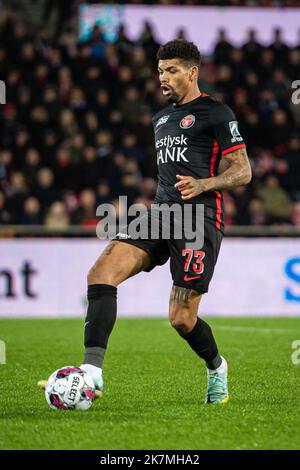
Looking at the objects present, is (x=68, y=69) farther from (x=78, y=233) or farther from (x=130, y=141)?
(x=78, y=233)

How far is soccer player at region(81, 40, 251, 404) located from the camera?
19.6 feet

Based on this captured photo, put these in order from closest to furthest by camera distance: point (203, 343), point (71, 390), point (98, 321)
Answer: point (71, 390) < point (98, 321) < point (203, 343)

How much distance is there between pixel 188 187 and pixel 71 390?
144 cm

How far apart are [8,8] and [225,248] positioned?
22.6 feet

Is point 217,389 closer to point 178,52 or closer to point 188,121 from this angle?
point 188,121

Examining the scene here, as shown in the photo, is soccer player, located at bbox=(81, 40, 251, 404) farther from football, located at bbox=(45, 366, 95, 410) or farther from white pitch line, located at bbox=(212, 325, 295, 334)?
white pitch line, located at bbox=(212, 325, 295, 334)

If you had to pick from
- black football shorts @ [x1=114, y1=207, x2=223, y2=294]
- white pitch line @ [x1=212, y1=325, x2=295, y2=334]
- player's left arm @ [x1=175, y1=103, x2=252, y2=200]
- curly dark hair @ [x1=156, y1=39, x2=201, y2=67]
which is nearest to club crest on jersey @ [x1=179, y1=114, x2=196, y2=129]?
player's left arm @ [x1=175, y1=103, x2=252, y2=200]

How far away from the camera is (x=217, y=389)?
20.5 feet

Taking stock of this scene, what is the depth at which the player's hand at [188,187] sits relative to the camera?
5953mm

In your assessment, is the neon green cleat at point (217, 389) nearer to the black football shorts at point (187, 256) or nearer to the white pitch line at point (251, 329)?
the black football shorts at point (187, 256)

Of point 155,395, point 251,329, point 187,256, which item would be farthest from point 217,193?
point 251,329

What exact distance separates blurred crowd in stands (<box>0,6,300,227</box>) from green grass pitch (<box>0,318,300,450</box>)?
3.52m

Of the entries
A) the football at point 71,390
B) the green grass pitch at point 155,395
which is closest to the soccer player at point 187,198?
the football at point 71,390
